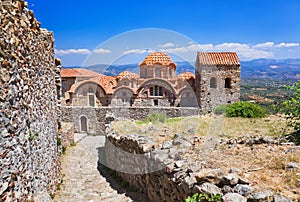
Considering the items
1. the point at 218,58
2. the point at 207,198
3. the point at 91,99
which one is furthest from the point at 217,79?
the point at 207,198

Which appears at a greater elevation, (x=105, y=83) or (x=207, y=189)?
(x=105, y=83)

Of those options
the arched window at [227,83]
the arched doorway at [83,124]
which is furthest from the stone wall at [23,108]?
the arched window at [227,83]

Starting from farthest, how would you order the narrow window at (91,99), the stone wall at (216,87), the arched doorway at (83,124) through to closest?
the narrow window at (91,99) → the stone wall at (216,87) → the arched doorway at (83,124)

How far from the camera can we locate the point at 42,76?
5516mm

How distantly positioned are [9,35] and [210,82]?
20.1 m

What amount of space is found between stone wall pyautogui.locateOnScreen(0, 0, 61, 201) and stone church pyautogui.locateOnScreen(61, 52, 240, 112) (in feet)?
57.5

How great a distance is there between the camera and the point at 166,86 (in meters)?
23.1

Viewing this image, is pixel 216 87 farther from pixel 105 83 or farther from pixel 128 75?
pixel 105 83

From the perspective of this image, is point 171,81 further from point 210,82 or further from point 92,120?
point 92,120

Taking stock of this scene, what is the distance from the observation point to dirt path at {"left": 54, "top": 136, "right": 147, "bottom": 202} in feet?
20.7

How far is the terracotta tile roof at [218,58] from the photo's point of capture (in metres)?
21.7

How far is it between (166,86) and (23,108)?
19641 millimetres

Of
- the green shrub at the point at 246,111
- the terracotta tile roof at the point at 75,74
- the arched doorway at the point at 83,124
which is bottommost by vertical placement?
the arched doorway at the point at 83,124

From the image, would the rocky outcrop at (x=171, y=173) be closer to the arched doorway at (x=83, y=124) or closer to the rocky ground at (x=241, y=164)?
the rocky ground at (x=241, y=164)
